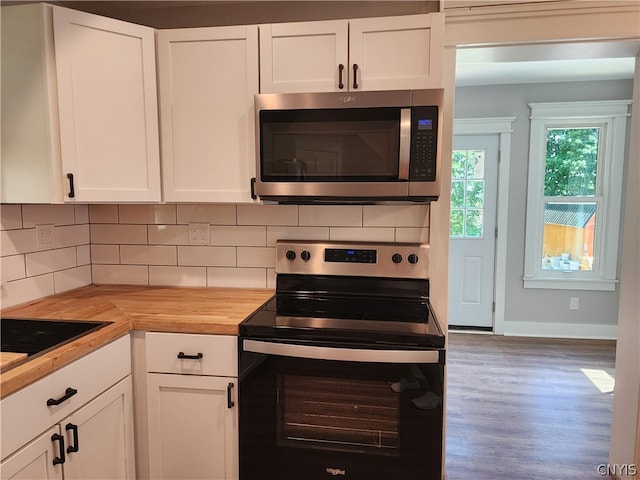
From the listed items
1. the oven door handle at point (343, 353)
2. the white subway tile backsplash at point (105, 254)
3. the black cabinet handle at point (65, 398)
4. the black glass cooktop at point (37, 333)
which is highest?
the white subway tile backsplash at point (105, 254)

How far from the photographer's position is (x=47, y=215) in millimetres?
1878

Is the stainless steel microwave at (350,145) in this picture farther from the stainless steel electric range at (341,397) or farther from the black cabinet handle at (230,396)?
the black cabinet handle at (230,396)

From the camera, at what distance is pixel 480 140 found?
13.4ft

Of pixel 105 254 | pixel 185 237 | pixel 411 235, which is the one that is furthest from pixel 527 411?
pixel 105 254

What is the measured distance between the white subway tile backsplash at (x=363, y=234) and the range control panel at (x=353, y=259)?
A: 62mm

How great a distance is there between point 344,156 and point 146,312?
100 cm

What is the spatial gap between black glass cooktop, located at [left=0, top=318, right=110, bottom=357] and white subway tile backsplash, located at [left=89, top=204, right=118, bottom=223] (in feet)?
2.44

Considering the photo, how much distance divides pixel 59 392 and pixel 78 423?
154mm

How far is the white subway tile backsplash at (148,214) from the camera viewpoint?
212 centimetres

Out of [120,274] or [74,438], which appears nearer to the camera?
[74,438]

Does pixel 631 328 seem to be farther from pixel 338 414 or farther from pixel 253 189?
pixel 253 189

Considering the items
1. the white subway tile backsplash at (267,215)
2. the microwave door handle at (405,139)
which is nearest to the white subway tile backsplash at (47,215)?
the white subway tile backsplash at (267,215)

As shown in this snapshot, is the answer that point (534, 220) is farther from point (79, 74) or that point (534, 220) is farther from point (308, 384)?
point (79, 74)

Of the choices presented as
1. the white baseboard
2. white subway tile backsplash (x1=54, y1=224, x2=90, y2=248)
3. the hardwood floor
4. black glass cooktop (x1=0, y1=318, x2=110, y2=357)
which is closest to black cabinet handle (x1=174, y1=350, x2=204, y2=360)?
black glass cooktop (x1=0, y1=318, x2=110, y2=357)
